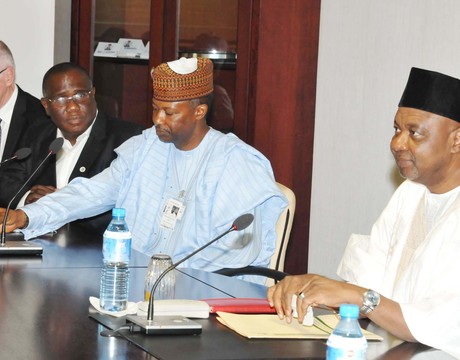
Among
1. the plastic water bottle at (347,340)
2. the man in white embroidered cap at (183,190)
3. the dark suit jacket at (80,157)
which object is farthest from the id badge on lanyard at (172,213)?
the plastic water bottle at (347,340)

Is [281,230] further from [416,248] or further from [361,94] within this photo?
[416,248]

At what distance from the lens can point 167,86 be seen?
14.0 ft

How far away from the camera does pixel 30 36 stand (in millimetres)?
6504

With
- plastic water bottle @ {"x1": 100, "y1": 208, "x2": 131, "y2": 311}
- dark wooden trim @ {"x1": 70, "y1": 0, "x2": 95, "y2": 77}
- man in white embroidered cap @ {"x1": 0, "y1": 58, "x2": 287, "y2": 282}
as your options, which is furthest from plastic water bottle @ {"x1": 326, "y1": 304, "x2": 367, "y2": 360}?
dark wooden trim @ {"x1": 70, "y1": 0, "x2": 95, "y2": 77}

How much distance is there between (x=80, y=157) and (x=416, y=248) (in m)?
2.75

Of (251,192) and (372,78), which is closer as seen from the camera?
(251,192)

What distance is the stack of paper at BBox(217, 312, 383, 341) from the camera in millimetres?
2590

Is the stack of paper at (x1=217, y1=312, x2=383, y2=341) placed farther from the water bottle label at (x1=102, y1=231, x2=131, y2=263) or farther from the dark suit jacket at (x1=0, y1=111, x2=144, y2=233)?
the dark suit jacket at (x1=0, y1=111, x2=144, y2=233)

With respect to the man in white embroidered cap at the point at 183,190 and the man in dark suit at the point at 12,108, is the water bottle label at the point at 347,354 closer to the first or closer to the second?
the man in white embroidered cap at the point at 183,190

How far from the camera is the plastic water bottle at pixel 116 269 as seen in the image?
281 cm

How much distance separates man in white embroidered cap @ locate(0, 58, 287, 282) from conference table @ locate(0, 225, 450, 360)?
562 mm

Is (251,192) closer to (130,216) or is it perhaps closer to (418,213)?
(130,216)

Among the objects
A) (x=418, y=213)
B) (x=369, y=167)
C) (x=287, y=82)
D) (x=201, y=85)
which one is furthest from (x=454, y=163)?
(x=287, y=82)

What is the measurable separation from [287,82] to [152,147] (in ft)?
3.95
